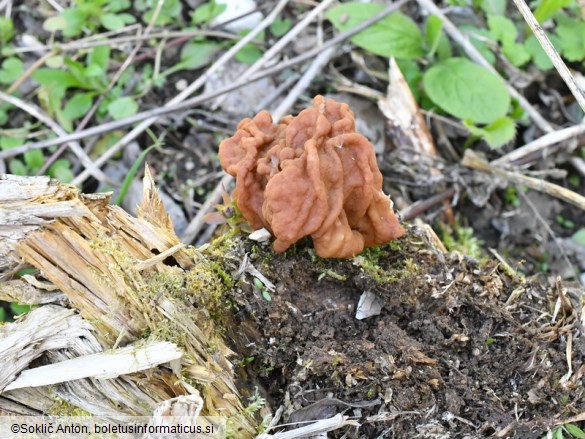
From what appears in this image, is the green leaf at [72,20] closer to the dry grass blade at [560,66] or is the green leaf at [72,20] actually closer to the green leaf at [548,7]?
the dry grass blade at [560,66]

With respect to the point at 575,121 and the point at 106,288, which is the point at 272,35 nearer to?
the point at 575,121

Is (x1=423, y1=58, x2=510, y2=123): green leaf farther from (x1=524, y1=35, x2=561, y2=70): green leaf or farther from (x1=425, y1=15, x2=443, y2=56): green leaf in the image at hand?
(x1=524, y1=35, x2=561, y2=70): green leaf

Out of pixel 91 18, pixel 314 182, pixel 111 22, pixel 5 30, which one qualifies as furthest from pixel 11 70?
pixel 314 182

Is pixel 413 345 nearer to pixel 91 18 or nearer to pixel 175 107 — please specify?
pixel 175 107

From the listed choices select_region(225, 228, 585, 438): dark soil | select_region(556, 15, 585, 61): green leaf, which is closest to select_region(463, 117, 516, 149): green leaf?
select_region(556, 15, 585, 61): green leaf

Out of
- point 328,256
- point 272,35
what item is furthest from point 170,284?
point 272,35

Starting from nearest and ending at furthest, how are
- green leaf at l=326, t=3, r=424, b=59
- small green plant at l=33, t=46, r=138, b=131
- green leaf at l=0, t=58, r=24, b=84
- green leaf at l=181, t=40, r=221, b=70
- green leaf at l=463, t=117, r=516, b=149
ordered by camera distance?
green leaf at l=463, t=117, r=516, b=149
green leaf at l=326, t=3, r=424, b=59
small green plant at l=33, t=46, r=138, b=131
green leaf at l=0, t=58, r=24, b=84
green leaf at l=181, t=40, r=221, b=70

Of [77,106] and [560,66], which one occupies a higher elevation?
[560,66]
